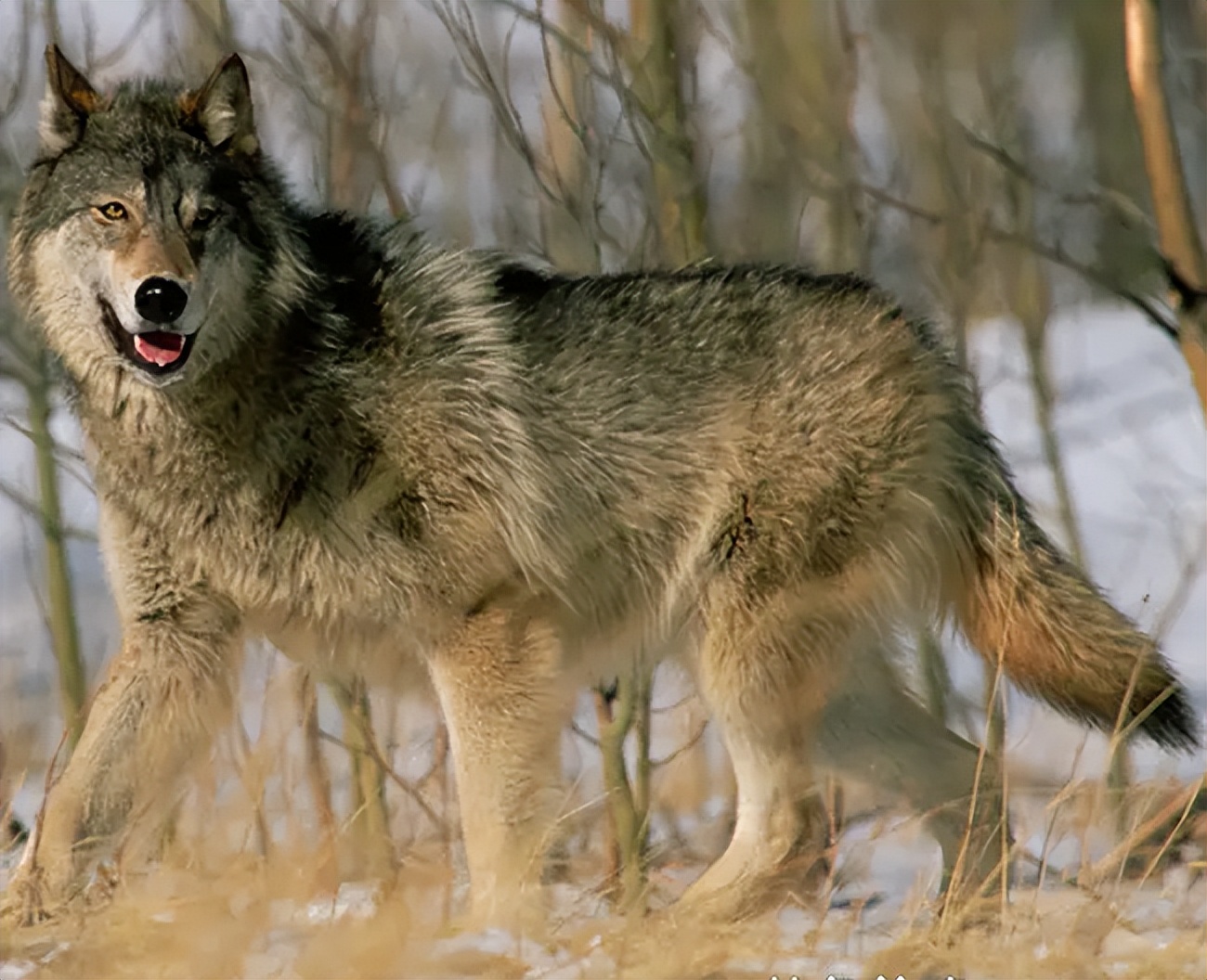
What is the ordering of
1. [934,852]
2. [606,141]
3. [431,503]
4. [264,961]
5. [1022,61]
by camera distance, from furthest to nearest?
[1022,61], [606,141], [934,852], [431,503], [264,961]

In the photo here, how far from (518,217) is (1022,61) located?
15.7 ft

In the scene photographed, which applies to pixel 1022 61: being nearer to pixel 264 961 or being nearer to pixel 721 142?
pixel 721 142

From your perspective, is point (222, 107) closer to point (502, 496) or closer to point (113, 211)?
point (113, 211)

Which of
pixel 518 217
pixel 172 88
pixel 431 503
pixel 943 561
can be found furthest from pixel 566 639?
pixel 518 217

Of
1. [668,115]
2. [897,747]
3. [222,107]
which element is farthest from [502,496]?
[668,115]

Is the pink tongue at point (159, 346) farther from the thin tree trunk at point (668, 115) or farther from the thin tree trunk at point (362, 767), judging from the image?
the thin tree trunk at point (668, 115)

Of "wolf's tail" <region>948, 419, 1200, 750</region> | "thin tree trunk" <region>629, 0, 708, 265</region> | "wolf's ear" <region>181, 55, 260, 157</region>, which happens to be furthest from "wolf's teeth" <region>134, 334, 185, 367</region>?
"wolf's tail" <region>948, 419, 1200, 750</region>

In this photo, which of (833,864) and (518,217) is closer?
(833,864)

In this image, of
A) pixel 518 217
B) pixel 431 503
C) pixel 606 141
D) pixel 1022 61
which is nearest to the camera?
pixel 431 503

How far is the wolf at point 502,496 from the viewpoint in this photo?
149 inches

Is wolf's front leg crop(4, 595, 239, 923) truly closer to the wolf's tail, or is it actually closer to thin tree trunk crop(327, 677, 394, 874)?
thin tree trunk crop(327, 677, 394, 874)

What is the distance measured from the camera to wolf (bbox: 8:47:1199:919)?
12.4 ft

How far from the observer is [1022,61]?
9867 millimetres

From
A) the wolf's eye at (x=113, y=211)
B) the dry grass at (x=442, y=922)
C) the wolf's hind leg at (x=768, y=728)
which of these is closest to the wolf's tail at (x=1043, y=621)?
the dry grass at (x=442, y=922)
